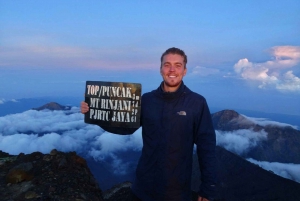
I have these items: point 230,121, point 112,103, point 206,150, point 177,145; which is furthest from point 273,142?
point 177,145

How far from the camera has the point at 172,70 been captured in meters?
4.45

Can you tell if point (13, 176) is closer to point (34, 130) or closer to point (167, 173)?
point (167, 173)

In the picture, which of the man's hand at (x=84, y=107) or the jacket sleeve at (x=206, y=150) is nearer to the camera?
the jacket sleeve at (x=206, y=150)

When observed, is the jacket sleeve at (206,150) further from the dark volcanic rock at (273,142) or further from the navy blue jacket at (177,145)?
Result: the dark volcanic rock at (273,142)

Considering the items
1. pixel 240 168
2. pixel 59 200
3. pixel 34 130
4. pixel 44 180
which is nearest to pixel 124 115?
pixel 59 200

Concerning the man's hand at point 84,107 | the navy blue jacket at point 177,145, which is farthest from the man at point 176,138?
the man's hand at point 84,107

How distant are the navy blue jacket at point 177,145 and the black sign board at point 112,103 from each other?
2.77ft

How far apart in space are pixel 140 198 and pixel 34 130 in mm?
164103

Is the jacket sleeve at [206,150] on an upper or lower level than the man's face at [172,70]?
lower

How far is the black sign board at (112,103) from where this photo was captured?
5.38m

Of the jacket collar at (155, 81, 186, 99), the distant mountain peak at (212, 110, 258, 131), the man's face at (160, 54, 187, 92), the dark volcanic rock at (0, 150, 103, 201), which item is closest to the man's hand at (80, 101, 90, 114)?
the jacket collar at (155, 81, 186, 99)

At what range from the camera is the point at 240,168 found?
168ft

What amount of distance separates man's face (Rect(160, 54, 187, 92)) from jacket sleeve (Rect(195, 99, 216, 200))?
579mm

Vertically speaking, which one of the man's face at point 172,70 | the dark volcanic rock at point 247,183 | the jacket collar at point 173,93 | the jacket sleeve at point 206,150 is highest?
the man's face at point 172,70
